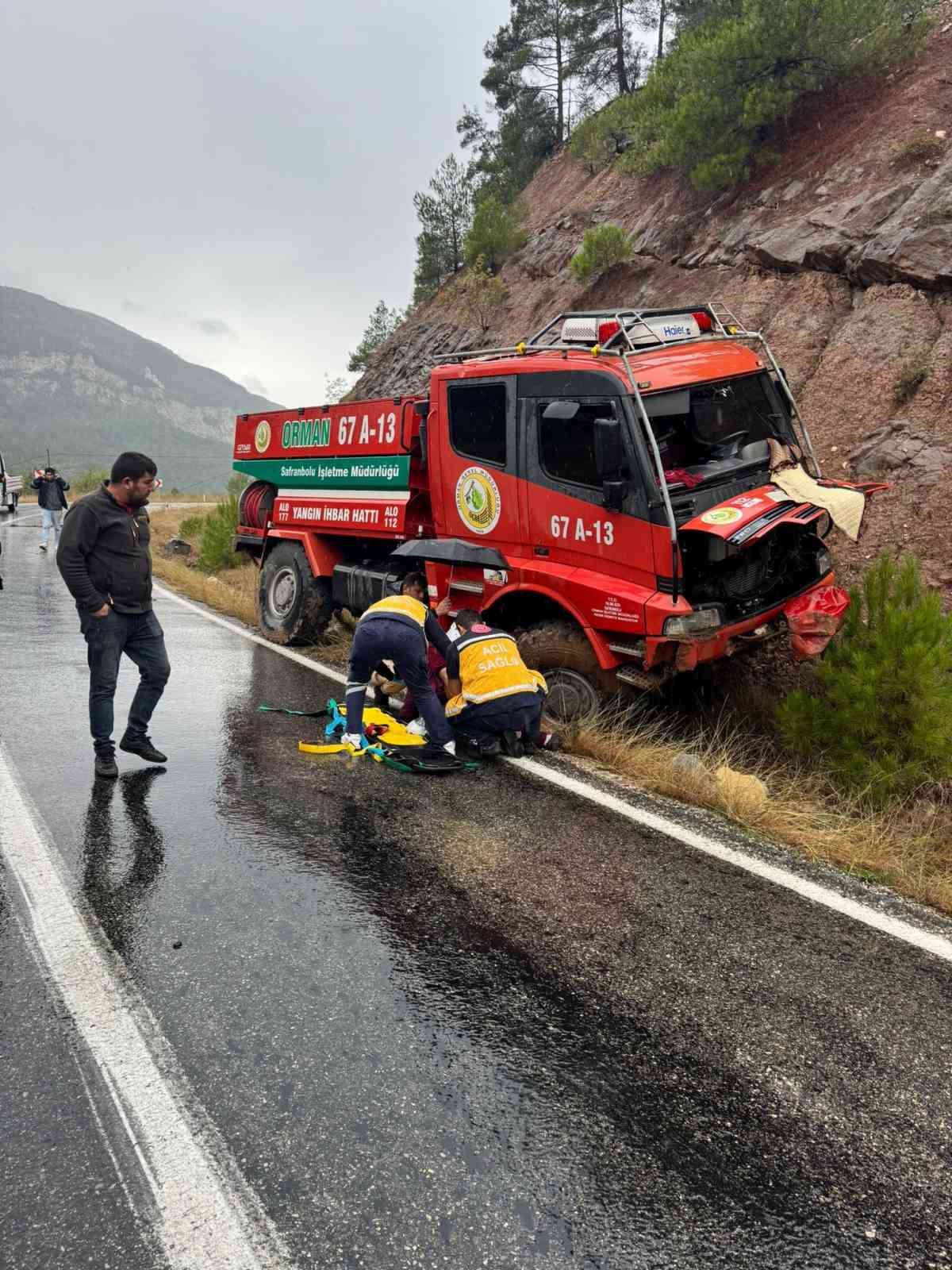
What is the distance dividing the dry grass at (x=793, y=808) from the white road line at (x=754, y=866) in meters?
0.36

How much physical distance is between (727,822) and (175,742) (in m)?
3.64

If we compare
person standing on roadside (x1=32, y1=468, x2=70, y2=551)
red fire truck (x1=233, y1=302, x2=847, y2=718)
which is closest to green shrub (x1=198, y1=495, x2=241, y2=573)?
person standing on roadside (x1=32, y1=468, x2=70, y2=551)

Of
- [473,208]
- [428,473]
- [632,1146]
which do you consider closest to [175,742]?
[428,473]

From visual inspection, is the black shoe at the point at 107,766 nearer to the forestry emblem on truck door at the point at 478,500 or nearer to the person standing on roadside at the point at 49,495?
the forestry emblem on truck door at the point at 478,500

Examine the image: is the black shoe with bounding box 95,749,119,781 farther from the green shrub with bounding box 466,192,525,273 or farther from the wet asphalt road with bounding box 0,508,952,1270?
the green shrub with bounding box 466,192,525,273

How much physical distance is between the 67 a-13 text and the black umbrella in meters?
0.53

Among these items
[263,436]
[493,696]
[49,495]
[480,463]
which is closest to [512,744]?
[493,696]

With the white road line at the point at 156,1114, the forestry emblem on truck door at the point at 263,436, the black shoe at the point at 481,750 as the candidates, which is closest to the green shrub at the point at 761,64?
the forestry emblem on truck door at the point at 263,436

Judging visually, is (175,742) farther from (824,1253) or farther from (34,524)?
(34,524)

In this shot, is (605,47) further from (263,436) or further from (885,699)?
(885,699)

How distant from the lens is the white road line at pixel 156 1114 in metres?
1.94

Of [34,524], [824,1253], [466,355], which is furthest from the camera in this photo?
[34,524]

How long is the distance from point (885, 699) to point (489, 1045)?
3.83 metres

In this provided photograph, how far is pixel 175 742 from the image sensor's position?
5715 millimetres
